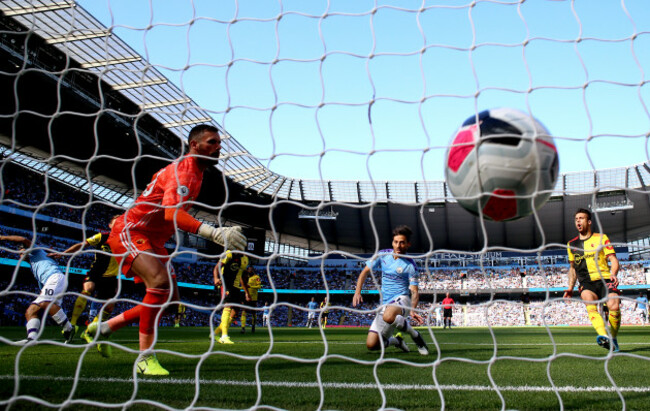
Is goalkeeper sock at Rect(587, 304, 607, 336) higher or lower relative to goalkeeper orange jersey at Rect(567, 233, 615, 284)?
lower

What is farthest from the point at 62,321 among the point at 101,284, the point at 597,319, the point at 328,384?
the point at 597,319

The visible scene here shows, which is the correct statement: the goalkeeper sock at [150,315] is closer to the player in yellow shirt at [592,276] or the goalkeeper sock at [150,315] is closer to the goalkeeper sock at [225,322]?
the player in yellow shirt at [592,276]

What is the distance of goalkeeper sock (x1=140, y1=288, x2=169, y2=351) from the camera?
367cm

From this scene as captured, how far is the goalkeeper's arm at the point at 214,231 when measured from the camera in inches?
121

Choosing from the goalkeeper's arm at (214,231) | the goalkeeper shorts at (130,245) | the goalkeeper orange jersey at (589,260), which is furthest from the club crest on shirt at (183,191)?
the goalkeeper orange jersey at (589,260)

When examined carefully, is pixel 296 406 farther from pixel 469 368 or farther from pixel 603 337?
pixel 603 337

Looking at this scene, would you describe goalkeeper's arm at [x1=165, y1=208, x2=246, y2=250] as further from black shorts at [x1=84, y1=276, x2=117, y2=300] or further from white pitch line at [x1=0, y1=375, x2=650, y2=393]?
black shorts at [x1=84, y1=276, x2=117, y2=300]

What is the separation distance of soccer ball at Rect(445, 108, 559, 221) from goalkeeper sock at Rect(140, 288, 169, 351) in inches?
88.0

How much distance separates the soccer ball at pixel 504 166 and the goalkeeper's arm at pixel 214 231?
4.33 feet

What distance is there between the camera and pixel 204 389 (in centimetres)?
293

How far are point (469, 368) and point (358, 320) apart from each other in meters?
34.5

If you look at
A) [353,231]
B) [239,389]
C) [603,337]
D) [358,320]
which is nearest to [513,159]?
[239,389]

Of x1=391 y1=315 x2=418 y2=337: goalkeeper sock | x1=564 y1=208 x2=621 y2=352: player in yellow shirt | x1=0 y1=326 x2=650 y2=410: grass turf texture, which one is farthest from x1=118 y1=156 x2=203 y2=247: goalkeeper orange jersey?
x1=564 y1=208 x2=621 y2=352: player in yellow shirt

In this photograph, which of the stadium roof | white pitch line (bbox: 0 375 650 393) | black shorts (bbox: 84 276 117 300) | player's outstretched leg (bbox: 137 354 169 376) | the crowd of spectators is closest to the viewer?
white pitch line (bbox: 0 375 650 393)
